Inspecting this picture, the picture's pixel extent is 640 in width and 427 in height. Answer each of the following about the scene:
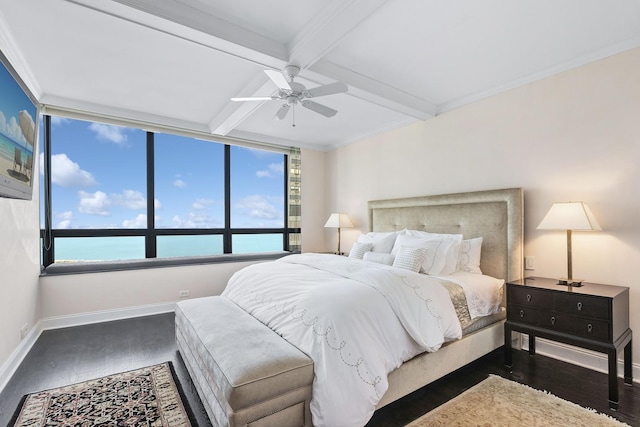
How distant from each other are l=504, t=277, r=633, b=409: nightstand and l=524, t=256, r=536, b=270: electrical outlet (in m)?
0.30

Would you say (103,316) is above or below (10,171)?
below

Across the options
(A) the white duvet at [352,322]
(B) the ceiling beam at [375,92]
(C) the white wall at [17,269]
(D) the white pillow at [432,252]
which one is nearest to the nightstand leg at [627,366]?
(A) the white duvet at [352,322]

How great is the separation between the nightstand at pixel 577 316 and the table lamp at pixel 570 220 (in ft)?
0.61

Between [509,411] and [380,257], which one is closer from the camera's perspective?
[509,411]

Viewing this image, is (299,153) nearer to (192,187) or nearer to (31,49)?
(192,187)

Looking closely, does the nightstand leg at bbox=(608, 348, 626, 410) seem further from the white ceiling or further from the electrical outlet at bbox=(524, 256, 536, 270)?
the white ceiling

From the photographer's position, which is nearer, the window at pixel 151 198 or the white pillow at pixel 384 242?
the white pillow at pixel 384 242

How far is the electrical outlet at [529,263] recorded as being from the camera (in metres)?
3.07

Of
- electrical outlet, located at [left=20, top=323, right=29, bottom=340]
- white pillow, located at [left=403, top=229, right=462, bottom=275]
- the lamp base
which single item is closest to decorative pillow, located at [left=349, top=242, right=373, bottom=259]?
white pillow, located at [left=403, top=229, right=462, bottom=275]

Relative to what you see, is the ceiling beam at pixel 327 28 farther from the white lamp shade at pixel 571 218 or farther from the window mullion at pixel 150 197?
the window mullion at pixel 150 197

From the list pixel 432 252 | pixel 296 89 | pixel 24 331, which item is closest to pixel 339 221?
pixel 432 252

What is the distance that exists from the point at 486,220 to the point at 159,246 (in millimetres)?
4410

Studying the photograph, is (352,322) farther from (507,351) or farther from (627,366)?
(627,366)

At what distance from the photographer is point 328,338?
1784 mm
